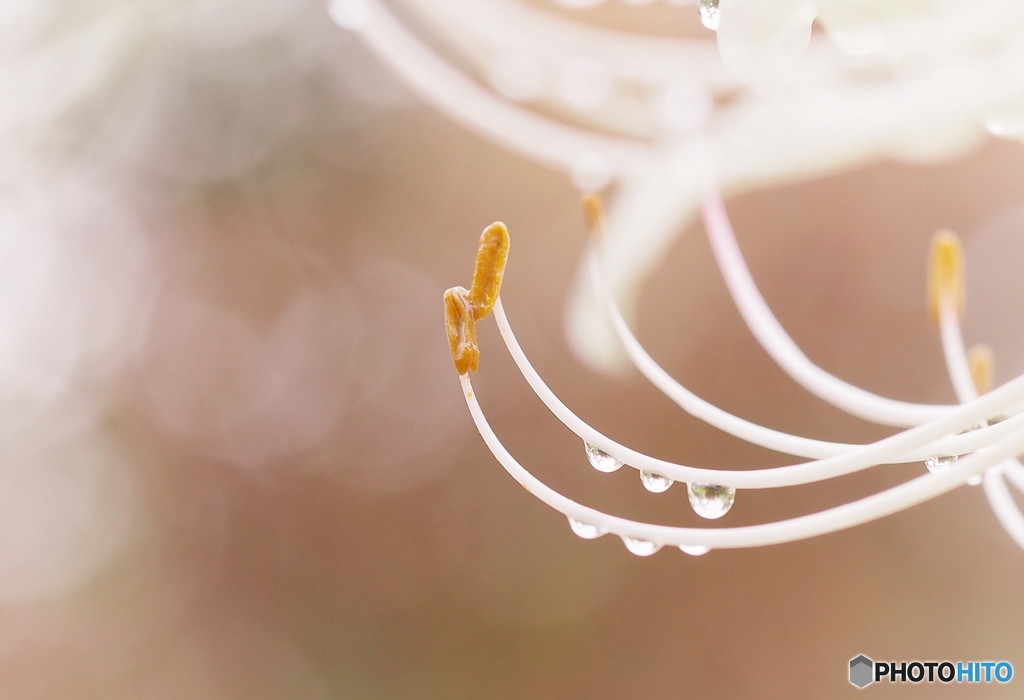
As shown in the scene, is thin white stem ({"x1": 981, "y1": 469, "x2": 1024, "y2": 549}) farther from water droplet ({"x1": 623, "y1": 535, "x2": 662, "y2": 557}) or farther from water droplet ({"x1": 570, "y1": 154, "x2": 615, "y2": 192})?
water droplet ({"x1": 570, "y1": 154, "x2": 615, "y2": 192})

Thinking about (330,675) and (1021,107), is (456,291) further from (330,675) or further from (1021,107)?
(330,675)

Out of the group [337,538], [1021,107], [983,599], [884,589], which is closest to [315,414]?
[337,538]

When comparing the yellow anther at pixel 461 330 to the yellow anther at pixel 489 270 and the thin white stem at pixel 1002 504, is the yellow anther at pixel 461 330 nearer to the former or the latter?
the yellow anther at pixel 489 270

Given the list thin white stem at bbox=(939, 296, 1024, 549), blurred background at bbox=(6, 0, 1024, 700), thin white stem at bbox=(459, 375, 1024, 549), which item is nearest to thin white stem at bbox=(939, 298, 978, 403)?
thin white stem at bbox=(939, 296, 1024, 549)

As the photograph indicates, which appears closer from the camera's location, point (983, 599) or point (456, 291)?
point (456, 291)

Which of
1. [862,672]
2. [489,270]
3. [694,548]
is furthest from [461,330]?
[862,672]

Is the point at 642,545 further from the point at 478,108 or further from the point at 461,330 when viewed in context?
the point at 478,108
